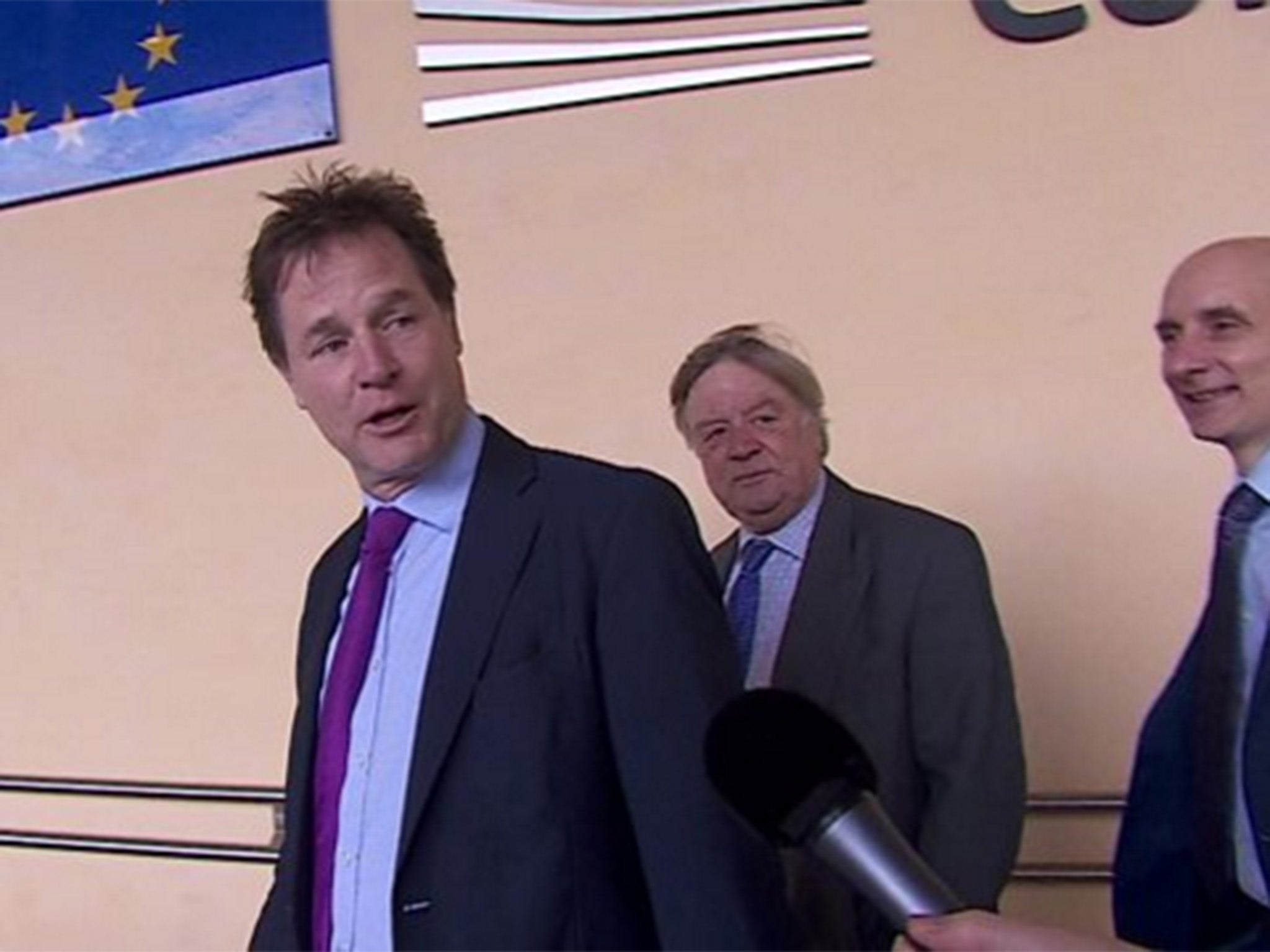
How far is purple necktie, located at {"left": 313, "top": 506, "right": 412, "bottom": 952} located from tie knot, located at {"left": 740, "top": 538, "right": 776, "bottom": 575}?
738 mm

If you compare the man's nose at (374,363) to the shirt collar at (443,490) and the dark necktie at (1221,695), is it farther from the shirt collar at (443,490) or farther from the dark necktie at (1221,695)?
the dark necktie at (1221,695)

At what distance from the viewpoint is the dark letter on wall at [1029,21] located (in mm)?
Answer: 2283

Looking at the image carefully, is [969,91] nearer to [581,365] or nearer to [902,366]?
[902,366]

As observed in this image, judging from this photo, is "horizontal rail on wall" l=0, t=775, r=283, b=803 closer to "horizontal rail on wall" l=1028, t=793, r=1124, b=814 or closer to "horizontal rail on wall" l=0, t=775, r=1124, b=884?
"horizontal rail on wall" l=0, t=775, r=1124, b=884

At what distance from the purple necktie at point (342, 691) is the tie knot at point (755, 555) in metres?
0.74

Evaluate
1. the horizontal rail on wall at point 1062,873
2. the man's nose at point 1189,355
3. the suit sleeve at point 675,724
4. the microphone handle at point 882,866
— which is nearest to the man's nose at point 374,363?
the suit sleeve at point 675,724

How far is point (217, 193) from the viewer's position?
119 inches

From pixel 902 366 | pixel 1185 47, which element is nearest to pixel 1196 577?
pixel 902 366

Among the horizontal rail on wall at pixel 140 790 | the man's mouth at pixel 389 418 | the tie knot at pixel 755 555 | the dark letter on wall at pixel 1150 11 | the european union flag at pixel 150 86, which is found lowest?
the horizontal rail on wall at pixel 140 790

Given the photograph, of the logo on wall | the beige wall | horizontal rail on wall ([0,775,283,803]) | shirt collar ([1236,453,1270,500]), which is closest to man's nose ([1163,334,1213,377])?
shirt collar ([1236,453,1270,500])

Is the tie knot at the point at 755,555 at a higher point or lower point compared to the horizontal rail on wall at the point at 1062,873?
higher

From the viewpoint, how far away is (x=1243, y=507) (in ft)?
4.34

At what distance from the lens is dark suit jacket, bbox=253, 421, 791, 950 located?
1.11 meters

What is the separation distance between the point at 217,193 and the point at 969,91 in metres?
1.46
